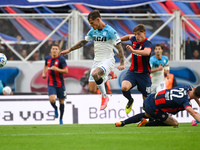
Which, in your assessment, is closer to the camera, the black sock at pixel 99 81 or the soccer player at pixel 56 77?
the black sock at pixel 99 81

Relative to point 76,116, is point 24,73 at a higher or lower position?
higher

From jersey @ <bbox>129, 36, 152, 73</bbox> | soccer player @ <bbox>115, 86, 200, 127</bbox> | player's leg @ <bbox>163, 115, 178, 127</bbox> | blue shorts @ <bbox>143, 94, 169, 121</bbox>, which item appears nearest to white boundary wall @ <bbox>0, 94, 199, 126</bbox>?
jersey @ <bbox>129, 36, 152, 73</bbox>

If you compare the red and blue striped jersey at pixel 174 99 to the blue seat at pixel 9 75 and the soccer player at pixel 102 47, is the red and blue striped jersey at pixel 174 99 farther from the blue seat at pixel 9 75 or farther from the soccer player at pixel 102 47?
the blue seat at pixel 9 75

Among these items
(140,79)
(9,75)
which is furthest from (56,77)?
(9,75)

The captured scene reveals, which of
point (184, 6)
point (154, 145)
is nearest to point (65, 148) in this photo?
point (154, 145)

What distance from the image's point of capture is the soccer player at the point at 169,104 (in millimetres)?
8664

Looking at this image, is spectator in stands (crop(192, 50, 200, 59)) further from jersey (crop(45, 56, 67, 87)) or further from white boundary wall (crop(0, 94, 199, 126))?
jersey (crop(45, 56, 67, 87))

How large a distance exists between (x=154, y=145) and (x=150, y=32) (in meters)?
11.3

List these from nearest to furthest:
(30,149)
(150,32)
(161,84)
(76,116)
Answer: (30,149)
(161,84)
(76,116)
(150,32)

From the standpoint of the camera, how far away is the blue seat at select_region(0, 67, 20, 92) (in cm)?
1773

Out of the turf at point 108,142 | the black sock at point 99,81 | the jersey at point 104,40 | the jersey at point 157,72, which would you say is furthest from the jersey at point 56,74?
the turf at point 108,142

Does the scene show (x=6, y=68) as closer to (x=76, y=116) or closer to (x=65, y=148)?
(x=76, y=116)

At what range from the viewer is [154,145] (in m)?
6.68

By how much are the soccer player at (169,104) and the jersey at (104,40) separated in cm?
185
